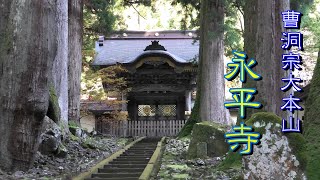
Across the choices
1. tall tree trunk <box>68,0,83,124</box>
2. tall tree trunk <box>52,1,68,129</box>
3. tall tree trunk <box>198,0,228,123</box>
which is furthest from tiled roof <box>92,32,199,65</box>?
tall tree trunk <box>52,1,68,129</box>

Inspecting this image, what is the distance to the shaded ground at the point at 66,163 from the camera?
4.93 m

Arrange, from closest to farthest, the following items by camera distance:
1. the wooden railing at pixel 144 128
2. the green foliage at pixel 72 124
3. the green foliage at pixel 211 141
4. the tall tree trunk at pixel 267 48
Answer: the tall tree trunk at pixel 267 48 < the green foliage at pixel 211 141 < the green foliage at pixel 72 124 < the wooden railing at pixel 144 128

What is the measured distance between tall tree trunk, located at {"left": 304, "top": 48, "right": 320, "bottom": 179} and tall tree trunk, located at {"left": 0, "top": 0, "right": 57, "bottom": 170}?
331cm

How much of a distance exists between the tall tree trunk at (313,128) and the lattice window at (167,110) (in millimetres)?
16611

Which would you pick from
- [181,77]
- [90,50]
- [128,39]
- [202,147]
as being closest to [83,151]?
[202,147]

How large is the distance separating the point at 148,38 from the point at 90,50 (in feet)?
26.7

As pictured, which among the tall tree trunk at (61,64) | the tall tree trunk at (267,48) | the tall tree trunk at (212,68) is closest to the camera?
the tall tree trunk at (267,48)

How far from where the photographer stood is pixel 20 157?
4.94 m

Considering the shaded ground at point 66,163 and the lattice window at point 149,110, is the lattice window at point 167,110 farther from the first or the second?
the shaded ground at point 66,163

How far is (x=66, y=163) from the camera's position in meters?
6.32

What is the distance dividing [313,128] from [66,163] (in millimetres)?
4480

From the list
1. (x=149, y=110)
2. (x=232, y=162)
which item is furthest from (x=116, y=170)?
(x=149, y=110)

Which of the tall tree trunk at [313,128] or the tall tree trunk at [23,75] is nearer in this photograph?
the tall tree trunk at [313,128]

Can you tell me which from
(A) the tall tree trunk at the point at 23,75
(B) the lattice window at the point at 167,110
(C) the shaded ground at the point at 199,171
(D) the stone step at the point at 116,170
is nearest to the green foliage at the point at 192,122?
(C) the shaded ground at the point at 199,171
